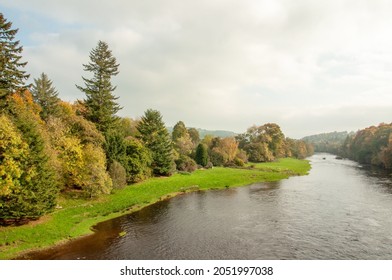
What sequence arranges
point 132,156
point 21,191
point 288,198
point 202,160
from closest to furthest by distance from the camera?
point 21,191 → point 288,198 → point 132,156 → point 202,160

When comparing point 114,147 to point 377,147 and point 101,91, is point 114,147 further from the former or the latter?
point 377,147

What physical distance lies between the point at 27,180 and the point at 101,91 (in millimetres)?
28207

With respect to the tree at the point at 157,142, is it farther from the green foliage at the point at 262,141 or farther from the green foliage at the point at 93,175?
the green foliage at the point at 262,141

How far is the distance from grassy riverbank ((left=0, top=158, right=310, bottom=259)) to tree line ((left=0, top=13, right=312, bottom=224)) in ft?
4.78

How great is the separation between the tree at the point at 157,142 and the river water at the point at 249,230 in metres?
13.4

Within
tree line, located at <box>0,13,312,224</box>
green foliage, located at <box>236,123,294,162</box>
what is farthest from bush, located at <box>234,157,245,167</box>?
green foliage, located at <box>236,123,294,162</box>

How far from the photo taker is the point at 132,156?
4644 centimetres

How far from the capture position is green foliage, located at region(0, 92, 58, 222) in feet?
76.1

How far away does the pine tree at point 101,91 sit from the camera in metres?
48.0

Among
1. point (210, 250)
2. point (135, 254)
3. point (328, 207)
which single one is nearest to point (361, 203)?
point (328, 207)

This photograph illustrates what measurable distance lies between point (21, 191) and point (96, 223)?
7923mm

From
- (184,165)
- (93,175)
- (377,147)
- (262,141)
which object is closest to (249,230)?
(93,175)

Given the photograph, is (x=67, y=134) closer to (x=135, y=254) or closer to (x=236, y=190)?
(x=135, y=254)

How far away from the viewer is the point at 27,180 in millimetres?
24219
